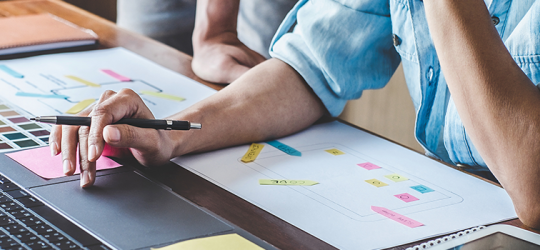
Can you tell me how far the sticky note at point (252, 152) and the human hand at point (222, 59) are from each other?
0.28 metres

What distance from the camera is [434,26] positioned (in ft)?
2.34

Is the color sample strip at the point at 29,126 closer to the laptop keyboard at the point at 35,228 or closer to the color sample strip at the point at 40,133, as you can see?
the color sample strip at the point at 40,133

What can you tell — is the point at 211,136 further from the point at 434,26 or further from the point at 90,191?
the point at 434,26

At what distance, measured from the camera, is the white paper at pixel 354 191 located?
0.61 metres

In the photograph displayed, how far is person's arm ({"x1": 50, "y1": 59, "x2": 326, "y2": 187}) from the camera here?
661 millimetres

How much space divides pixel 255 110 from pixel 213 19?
1.51 ft

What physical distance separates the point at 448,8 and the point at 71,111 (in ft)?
1.96

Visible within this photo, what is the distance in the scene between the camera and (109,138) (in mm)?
641

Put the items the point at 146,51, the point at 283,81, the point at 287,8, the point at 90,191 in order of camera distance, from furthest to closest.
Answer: the point at 287,8, the point at 146,51, the point at 283,81, the point at 90,191

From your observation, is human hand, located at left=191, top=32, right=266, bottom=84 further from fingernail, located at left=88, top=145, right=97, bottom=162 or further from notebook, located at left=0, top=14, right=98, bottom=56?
fingernail, located at left=88, top=145, right=97, bottom=162

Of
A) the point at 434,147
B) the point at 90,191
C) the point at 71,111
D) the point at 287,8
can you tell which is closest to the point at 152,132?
the point at 90,191

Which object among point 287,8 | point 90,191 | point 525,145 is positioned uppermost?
point 287,8

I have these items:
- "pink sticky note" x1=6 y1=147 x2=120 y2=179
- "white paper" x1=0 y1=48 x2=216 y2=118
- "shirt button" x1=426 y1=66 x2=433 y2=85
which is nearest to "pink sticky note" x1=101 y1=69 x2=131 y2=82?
"white paper" x1=0 y1=48 x2=216 y2=118

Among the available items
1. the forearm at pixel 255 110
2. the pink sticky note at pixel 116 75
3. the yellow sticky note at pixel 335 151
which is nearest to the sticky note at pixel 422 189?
the yellow sticky note at pixel 335 151
